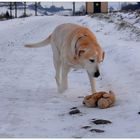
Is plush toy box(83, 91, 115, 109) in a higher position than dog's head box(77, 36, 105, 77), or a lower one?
lower

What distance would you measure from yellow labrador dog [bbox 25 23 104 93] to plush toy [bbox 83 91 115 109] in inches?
19.4

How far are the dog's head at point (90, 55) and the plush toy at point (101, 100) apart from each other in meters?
0.49

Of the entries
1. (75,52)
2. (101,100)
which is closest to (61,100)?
(75,52)

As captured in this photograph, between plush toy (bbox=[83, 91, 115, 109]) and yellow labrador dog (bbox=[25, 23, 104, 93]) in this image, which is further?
yellow labrador dog (bbox=[25, 23, 104, 93])

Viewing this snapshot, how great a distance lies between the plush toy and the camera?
5929mm

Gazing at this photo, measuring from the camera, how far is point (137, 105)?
5.73m

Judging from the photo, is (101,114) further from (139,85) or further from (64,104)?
(139,85)

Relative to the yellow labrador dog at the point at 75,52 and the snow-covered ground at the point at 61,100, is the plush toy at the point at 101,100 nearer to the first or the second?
the snow-covered ground at the point at 61,100

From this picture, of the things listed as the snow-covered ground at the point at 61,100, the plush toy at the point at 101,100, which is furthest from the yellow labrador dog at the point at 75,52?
the plush toy at the point at 101,100

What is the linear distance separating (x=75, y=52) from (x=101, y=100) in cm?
108

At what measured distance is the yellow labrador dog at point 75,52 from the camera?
649 centimetres

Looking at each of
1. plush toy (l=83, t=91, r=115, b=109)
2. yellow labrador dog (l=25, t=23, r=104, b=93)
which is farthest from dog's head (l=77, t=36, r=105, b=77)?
plush toy (l=83, t=91, r=115, b=109)

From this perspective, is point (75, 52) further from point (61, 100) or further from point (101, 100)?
point (101, 100)

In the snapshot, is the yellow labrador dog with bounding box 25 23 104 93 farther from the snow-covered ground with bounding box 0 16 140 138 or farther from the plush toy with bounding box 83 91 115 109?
the plush toy with bounding box 83 91 115 109
